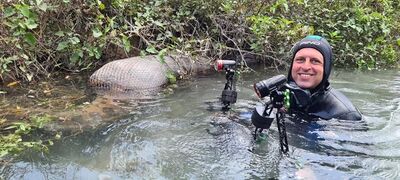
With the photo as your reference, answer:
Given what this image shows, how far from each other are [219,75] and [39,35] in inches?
102

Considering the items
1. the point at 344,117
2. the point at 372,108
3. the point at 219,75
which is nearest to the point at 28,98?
the point at 219,75

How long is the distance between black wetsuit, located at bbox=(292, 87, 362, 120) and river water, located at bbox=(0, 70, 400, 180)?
0.09m

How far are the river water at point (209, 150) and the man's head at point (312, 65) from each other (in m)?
0.39

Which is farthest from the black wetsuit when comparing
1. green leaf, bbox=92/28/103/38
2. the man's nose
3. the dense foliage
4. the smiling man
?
green leaf, bbox=92/28/103/38

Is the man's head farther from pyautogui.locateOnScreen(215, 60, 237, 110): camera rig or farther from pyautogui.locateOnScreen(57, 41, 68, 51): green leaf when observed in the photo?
pyautogui.locateOnScreen(57, 41, 68, 51): green leaf

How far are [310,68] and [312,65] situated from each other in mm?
38

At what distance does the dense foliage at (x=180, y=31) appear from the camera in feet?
20.3

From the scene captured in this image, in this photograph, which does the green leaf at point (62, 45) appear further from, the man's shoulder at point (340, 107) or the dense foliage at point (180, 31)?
the man's shoulder at point (340, 107)

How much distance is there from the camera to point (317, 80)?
15.9ft

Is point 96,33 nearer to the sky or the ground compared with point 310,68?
nearer to the sky

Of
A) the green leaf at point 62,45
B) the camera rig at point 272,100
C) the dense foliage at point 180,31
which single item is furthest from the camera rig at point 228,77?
the green leaf at point 62,45

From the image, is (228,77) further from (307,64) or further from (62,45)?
(62,45)

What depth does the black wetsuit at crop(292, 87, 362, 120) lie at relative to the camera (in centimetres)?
478

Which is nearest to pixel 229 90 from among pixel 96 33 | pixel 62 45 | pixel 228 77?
pixel 228 77
